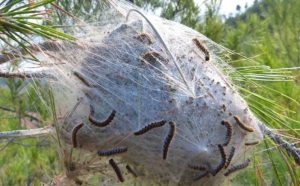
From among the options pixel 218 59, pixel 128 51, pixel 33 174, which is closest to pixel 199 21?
pixel 33 174

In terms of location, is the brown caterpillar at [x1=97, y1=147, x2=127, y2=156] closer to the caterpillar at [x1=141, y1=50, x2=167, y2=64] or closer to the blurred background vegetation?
the caterpillar at [x1=141, y1=50, x2=167, y2=64]

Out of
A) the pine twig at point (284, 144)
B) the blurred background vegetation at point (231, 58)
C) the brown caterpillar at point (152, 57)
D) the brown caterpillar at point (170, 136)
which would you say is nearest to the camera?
the brown caterpillar at point (170, 136)

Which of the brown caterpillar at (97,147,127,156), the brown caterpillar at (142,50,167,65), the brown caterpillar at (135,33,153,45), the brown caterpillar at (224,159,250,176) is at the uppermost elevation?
the brown caterpillar at (135,33,153,45)

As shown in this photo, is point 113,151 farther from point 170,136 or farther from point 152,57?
point 152,57

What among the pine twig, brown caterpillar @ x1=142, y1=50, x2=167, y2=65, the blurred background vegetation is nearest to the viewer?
brown caterpillar @ x1=142, y1=50, x2=167, y2=65

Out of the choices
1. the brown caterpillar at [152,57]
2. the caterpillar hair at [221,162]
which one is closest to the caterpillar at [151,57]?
the brown caterpillar at [152,57]

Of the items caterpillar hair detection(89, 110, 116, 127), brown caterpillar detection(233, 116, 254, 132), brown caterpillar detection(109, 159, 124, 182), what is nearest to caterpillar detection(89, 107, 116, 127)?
caterpillar hair detection(89, 110, 116, 127)

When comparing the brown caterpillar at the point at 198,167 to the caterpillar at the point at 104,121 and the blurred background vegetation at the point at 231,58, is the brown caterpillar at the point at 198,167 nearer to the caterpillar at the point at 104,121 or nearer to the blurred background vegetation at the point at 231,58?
the caterpillar at the point at 104,121

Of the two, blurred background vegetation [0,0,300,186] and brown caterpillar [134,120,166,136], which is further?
blurred background vegetation [0,0,300,186]

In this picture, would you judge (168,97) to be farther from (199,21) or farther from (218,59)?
(199,21)
